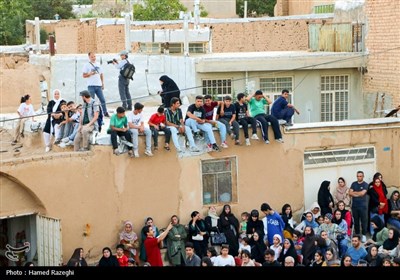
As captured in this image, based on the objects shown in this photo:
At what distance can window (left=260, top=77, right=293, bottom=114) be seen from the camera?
74.7 ft

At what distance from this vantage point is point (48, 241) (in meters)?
16.9

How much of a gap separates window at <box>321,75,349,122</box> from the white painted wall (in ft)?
11.0

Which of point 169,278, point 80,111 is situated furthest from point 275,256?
point 169,278

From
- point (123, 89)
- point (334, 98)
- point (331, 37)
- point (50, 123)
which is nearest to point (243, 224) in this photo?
point (50, 123)

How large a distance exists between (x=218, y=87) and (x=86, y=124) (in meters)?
5.99

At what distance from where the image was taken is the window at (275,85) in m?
22.8

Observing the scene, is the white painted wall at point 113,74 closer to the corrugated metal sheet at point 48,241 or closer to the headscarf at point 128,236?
the headscarf at point 128,236

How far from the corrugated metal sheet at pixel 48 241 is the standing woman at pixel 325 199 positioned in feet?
16.5

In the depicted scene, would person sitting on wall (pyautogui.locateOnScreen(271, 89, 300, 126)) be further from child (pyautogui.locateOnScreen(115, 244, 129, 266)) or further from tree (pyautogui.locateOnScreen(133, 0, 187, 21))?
tree (pyautogui.locateOnScreen(133, 0, 187, 21))

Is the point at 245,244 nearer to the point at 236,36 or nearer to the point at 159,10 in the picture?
the point at 236,36

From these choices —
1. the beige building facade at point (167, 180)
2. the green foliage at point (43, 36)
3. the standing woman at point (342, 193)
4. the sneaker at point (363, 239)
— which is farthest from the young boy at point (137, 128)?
the green foliage at point (43, 36)

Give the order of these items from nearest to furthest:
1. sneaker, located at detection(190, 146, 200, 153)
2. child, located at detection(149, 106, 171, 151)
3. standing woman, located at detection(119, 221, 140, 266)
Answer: standing woman, located at detection(119, 221, 140, 266) → child, located at detection(149, 106, 171, 151) → sneaker, located at detection(190, 146, 200, 153)

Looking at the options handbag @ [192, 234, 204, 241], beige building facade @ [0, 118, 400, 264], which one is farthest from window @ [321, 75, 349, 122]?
handbag @ [192, 234, 204, 241]

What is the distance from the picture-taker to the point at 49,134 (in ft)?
59.0
